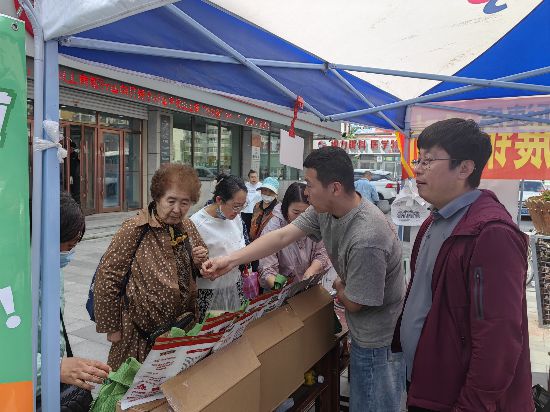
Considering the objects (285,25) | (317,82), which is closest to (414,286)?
(285,25)

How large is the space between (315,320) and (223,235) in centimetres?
100

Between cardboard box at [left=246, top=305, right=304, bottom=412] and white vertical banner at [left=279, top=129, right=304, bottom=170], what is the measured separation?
4.17 feet

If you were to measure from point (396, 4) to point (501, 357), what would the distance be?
1.64 metres

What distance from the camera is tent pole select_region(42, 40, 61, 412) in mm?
1241

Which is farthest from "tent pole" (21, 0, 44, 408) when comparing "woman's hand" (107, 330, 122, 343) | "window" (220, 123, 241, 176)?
"window" (220, 123, 241, 176)

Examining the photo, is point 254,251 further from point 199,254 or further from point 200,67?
point 200,67

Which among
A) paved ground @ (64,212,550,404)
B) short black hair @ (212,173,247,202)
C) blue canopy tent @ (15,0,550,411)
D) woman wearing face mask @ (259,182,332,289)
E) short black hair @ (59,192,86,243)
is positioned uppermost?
blue canopy tent @ (15,0,550,411)

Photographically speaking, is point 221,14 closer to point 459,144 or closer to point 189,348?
point 459,144

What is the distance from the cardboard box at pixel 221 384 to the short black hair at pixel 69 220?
0.76m

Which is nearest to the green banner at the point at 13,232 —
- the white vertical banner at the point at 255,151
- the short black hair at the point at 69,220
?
the short black hair at the point at 69,220

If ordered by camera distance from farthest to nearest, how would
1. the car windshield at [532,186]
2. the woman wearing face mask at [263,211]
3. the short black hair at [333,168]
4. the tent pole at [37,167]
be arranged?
the car windshield at [532,186] → the woman wearing face mask at [263,211] → the short black hair at [333,168] → the tent pole at [37,167]

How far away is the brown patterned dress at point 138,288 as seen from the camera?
189 cm

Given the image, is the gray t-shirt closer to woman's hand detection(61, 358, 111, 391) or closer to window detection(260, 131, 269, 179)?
woman's hand detection(61, 358, 111, 391)

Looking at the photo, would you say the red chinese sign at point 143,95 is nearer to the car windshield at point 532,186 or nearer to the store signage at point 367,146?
the car windshield at point 532,186
